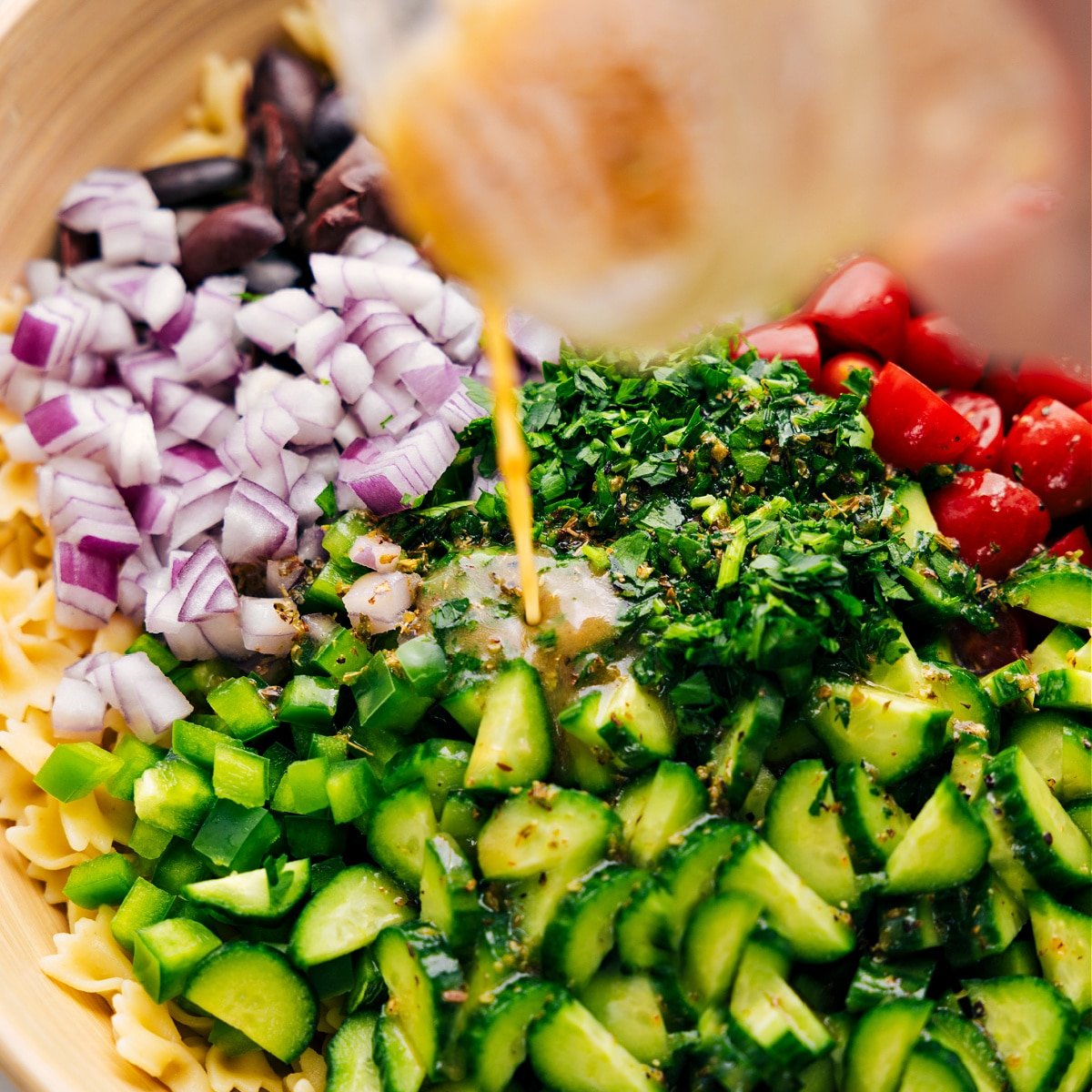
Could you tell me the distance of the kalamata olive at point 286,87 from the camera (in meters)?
4.17

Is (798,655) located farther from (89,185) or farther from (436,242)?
(89,185)

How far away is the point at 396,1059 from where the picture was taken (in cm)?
249

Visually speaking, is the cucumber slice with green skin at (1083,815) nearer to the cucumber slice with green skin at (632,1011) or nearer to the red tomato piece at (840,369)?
the cucumber slice with green skin at (632,1011)

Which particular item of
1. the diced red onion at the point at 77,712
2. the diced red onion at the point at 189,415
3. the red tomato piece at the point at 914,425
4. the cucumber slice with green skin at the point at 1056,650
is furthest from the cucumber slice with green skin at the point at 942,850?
the diced red onion at the point at 189,415

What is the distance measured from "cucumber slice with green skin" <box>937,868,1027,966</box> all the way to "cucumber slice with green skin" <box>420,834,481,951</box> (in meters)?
1.16

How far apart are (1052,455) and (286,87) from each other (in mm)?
3234

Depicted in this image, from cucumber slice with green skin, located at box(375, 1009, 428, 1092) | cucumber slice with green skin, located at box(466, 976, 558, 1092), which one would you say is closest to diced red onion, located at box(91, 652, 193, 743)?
cucumber slice with green skin, located at box(375, 1009, 428, 1092)

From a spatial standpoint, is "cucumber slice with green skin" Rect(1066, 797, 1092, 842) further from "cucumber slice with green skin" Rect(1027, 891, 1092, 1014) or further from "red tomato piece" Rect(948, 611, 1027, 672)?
"red tomato piece" Rect(948, 611, 1027, 672)

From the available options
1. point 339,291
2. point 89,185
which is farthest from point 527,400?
point 89,185

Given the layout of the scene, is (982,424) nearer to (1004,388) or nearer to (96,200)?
(1004,388)

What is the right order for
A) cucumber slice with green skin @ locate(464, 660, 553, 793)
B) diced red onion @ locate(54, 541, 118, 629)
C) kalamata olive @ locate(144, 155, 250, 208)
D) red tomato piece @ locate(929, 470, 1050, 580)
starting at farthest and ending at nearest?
kalamata olive @ locate(144, 155, 250, 208), diced red onion @ locate(54, 541, 118, 629), red tomato piece @ locate(929, 470, 1050, 580), cucumber slice with green skin @ locate(464, 660, 553, 793)

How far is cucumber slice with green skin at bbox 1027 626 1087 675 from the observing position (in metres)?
2.94

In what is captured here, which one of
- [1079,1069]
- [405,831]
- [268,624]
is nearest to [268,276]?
[268,624]

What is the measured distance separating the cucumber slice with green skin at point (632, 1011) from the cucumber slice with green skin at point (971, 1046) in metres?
0.63
